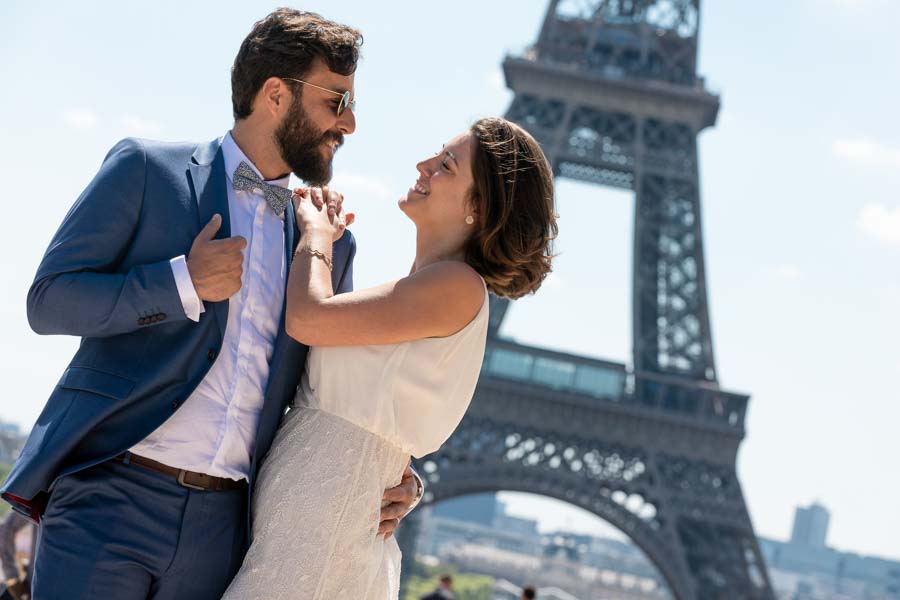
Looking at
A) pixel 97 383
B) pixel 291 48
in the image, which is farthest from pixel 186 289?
pixel 291 48

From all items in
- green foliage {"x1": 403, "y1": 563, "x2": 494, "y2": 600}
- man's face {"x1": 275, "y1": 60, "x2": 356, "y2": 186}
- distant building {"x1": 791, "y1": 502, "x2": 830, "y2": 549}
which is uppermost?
distant building {"x1": 791, "y1": 502, "x2": 830, "y2": 549}

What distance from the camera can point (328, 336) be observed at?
150 inches

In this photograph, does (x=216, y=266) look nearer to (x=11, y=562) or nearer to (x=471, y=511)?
(x=11, y=562)

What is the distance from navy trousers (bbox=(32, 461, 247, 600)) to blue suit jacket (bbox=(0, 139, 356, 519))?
87 mm

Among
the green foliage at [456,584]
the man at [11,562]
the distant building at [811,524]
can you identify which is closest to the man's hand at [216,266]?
the man at [11,562]

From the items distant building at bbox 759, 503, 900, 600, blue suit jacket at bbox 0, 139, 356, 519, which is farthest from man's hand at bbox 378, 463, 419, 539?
distant building at bbox 759, 503, 900, 600

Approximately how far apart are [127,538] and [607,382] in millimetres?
27115

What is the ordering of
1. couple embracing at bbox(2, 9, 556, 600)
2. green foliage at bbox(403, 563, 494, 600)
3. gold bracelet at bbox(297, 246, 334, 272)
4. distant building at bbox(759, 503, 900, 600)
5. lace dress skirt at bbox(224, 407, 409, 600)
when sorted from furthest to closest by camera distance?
distant building at bbox(759, 503, 900, 600)
green foliage at bbox(403, 563, 494, 600)
gold bracelet at bbox(297, 246, 334, 272)
lace dress skirt at bbox(224, 407, 409, 600)
couple embracing at bbox(2, 9, 556, 600)

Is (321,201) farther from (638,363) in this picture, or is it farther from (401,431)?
(638,363)

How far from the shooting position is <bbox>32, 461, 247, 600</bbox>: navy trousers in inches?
136

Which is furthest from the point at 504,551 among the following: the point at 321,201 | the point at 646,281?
the point at 321,201

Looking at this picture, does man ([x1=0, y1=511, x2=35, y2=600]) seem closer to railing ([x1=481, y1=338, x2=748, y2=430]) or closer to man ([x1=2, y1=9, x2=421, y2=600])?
man ([x1=2, y1=9, x2=421, y2=600])

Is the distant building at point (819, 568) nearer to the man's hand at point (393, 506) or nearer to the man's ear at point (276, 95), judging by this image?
the man's hand at point (393, 506)

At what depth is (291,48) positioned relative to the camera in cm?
398
